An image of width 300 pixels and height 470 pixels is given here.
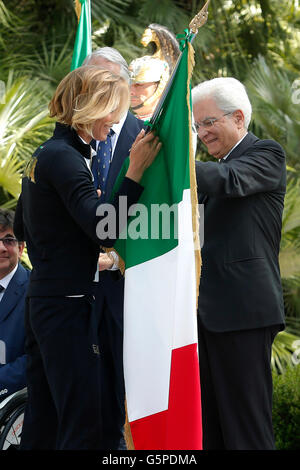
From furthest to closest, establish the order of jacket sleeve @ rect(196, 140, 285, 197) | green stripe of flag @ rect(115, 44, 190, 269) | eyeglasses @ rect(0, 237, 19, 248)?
1. eyeglasses @ rect(0, 237, 19, 248)
2. jacket sleeve @ rect(196, 140, 285, 197)
3. green stripe of flag @ rect(115, 44, 190, 269)

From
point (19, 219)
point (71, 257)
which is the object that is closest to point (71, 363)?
point (71, 257)

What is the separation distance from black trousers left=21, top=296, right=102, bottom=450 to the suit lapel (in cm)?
115

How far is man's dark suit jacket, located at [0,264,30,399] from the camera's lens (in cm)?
344

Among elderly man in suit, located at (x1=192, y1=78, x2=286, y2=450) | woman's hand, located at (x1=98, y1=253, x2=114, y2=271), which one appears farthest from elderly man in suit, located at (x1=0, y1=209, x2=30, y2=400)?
elderly man in suit, located at (x1=192, y1=78, x2=286, y2=450)

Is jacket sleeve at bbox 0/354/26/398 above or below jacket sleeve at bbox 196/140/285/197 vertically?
below

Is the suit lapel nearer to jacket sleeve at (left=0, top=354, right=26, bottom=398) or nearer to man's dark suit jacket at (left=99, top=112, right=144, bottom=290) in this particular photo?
jacket sleeve at (left=0, top=354, right=26, bottom=398)

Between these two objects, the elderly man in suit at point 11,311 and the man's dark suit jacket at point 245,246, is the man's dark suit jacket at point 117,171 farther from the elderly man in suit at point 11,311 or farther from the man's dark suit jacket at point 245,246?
the elderly man in suit at point 11,311

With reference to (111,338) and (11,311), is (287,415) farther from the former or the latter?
(11,311)

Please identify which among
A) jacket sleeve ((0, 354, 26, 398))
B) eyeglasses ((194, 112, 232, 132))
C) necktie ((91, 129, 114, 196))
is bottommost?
jacket sleeve ((0, 354, 26, 398))

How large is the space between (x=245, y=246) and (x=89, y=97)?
0.88 metres

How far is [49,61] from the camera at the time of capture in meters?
7.75

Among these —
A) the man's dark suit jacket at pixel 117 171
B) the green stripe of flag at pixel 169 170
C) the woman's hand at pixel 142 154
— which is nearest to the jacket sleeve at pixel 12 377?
the man's dark suit jacket at pixel 117 171

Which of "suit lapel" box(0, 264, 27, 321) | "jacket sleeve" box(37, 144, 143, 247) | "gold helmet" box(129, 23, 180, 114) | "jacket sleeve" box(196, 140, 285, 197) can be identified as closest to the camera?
"jacket sleeve" box(37, 144, 143, 247)

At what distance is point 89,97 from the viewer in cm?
249
